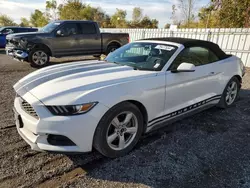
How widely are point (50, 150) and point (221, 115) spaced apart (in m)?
3.36

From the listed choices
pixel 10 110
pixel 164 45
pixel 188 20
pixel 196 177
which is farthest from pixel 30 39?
pixel 188 20

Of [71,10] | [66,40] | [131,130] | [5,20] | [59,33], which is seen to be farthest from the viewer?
[5,20]

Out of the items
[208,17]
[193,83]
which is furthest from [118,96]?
[208,17]

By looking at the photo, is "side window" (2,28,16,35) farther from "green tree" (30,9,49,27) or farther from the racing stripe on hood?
"green tree" (30,9,49,27)

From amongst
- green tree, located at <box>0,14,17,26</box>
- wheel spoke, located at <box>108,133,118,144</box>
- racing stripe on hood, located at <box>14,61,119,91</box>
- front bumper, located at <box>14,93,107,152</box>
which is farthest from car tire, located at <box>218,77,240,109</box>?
green tree, located at <box>0,14,17,26</box>

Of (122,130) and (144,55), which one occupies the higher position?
(144,55)

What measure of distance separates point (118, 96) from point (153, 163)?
99cm

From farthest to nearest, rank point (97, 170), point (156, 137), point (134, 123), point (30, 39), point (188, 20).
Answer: point (188, 20) < point (30, 39) < point (156, 137) < point (134, 123) < point (97, 170)

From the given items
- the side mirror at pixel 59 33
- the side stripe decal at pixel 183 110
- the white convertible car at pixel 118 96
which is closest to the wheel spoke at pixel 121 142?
the white convertible car at pixel 118 96

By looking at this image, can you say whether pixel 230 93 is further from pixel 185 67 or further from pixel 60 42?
pixel 60 42

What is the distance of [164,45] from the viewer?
3484 mm

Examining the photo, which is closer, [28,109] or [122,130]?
[28,109]

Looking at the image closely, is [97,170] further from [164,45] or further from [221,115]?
[221,115]

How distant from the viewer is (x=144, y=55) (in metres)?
3.58
